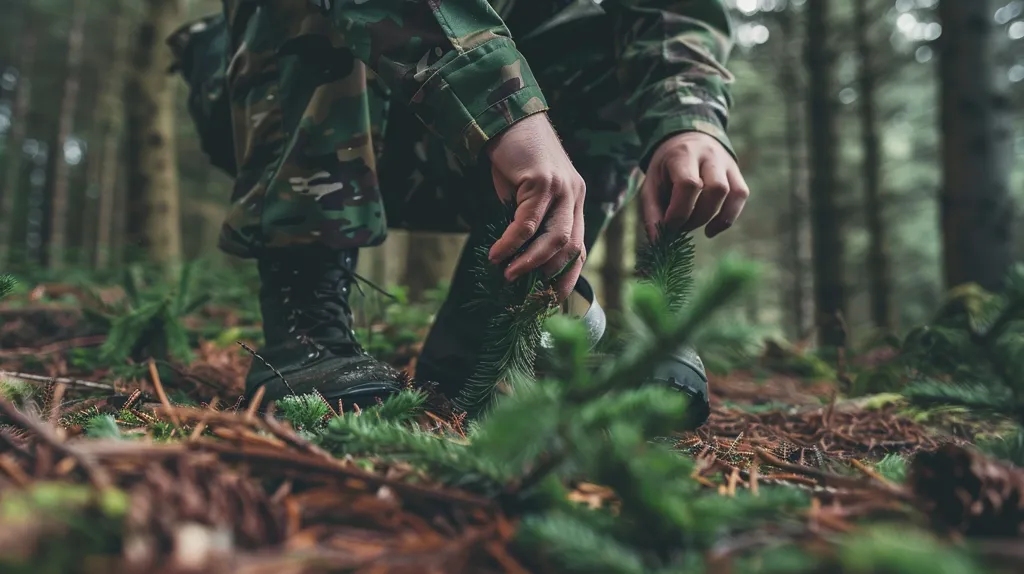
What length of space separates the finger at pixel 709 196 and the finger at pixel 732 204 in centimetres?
3

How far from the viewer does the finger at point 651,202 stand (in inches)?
54.4

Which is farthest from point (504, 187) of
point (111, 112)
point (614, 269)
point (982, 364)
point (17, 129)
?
point (17, 129)

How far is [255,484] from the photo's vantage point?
0.71 metres

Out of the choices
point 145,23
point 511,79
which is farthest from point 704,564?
point 145,23

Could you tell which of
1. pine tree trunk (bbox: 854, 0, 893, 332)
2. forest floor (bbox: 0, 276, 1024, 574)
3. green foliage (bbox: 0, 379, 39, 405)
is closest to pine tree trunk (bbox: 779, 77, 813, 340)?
pine tree trunk (bbox: 854, 0, 893, 332)

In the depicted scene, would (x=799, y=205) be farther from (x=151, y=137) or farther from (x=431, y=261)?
(x=151, y=137)

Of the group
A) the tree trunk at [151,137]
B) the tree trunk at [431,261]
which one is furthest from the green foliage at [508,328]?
the tree trunk at [151,137]

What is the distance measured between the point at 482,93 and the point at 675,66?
63 centimetres

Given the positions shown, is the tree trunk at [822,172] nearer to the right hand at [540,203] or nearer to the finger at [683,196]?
the finger at [683,196]

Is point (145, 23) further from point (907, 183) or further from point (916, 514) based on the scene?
point (907, 183)

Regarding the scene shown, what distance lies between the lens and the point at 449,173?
1.95 metres

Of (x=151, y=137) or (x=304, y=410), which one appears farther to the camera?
(x=151, y=137)

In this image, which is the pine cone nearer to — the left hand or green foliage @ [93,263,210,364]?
the left hand

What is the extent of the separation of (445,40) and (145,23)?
627 cm
